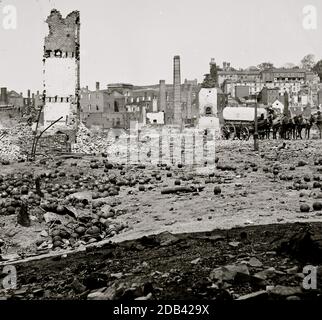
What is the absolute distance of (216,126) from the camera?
45750 mm

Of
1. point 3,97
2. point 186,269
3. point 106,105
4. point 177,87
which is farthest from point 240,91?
point 186,269

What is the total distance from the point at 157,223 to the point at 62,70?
90.5 ft

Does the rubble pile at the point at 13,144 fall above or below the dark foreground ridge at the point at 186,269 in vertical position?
above

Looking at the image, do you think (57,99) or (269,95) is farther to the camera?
(269,95)

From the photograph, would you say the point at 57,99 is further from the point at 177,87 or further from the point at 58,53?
the point at 177,87

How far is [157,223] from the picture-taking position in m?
9.78

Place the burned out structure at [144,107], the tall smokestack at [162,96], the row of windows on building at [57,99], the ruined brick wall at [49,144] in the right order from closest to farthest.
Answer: the ruined brick wall at [49,144] → the row of windows on building at [57,99] → the burned out structure at [144,107] → the tall smokestack at [162,96]

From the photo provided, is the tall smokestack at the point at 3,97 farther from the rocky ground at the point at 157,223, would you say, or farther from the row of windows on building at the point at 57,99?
the rocky ground at the point at 157,223

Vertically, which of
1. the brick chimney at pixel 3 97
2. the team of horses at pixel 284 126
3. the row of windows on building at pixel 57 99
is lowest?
the team of horses at pixel 284 126

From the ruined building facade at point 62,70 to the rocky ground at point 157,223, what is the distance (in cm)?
1690

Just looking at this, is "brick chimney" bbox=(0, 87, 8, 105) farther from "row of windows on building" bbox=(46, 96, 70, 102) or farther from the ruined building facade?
the ruined building facade

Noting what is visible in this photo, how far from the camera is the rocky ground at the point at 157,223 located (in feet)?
17.9

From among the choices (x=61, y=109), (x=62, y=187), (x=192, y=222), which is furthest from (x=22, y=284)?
(x=61, y=109)

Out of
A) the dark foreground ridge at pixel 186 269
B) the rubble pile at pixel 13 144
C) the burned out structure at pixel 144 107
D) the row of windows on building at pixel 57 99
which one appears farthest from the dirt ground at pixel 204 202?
the burned out structure at pixel 144 107
